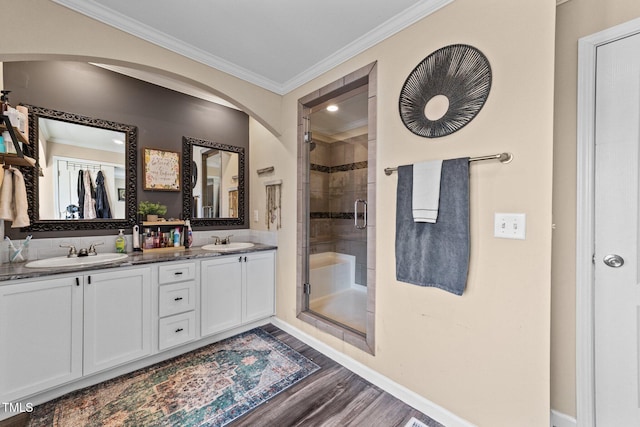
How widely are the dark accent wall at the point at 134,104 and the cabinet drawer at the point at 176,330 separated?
1119 mm

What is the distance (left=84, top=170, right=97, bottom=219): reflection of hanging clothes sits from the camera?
7.20ft

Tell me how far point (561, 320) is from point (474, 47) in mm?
1612

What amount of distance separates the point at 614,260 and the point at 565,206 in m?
0.33

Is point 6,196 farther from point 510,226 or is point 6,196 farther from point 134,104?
point 510,226

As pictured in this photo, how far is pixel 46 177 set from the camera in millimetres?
2021

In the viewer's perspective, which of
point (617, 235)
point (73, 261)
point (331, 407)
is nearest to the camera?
point (617, 235)

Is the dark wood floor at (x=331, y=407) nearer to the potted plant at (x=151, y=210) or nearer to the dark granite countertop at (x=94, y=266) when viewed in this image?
the dark granite countertop at (x=94, y=266)

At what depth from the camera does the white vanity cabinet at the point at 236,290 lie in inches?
91.5

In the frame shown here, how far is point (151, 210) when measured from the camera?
247cm

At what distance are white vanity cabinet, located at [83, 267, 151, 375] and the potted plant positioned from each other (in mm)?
698

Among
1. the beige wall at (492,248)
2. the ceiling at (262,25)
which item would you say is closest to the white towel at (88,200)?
the ceiling at (262,25)


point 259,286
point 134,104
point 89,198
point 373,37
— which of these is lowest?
point 259,286

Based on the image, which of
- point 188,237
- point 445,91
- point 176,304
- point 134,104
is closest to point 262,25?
point 445,91

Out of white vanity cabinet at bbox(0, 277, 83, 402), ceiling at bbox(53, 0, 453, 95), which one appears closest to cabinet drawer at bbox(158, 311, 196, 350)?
white vanity cabinet at bbox(0, 277, 83, 402)
